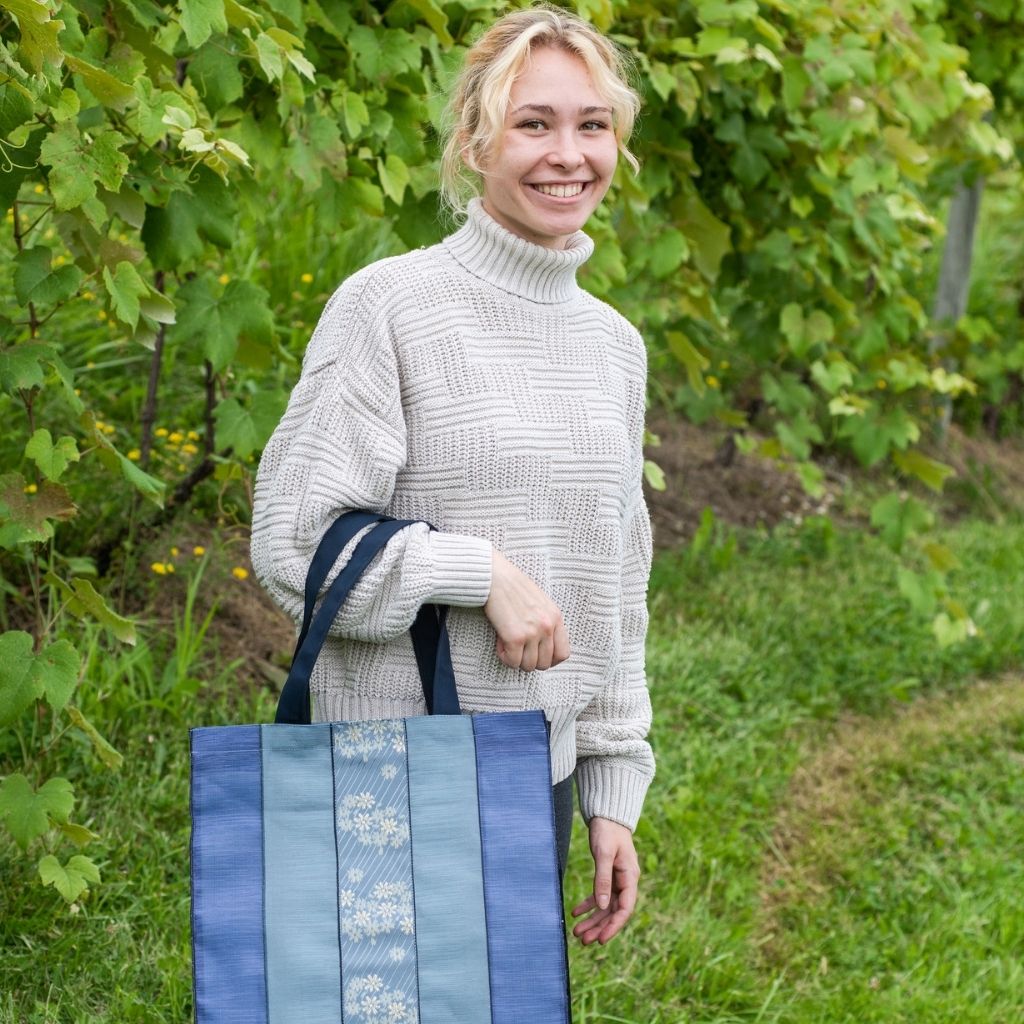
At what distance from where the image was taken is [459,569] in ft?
5.49

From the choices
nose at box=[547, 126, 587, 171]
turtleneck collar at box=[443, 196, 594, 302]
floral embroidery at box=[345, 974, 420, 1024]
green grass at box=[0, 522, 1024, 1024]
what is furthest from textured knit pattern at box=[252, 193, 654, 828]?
green grass at box=[0, 522, 1024, 1024]

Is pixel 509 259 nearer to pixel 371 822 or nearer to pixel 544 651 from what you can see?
pixel 544 651

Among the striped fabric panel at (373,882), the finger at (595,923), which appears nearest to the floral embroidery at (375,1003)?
the striped fabric panel at (373,882)

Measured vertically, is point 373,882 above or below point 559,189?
below

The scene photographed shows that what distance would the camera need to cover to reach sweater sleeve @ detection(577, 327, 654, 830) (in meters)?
2.03

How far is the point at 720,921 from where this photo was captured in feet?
10.9

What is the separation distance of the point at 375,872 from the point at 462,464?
51 centimetres

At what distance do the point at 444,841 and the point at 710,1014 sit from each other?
66.3 inches

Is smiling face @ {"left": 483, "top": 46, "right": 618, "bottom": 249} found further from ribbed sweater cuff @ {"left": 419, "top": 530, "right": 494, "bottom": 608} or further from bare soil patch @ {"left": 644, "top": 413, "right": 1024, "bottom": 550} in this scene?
bare soil patch @ {"left": 644, "top": 413, "right": 1024, "bottom": 550}

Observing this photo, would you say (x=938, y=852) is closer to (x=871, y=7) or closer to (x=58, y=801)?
(x=871, y=7)

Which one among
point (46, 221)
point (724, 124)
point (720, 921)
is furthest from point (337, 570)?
point (46, 221)

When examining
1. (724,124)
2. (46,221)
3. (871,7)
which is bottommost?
(46,221)

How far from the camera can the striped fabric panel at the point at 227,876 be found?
1.51m

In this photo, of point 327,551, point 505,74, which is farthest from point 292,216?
point 327,551
